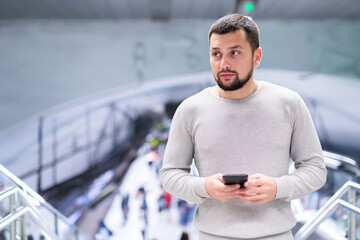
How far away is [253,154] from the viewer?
2.90ft

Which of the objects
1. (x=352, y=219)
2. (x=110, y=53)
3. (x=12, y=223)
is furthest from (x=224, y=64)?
(x=110, y=53)

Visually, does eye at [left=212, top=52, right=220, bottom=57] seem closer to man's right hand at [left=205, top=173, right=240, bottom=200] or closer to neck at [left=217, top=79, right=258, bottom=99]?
neck at [left=217, top=79, right=258, bottom=99]

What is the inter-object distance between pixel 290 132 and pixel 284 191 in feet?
0.52

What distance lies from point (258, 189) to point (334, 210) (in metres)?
0.74

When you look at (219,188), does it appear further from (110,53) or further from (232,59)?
(110,53)

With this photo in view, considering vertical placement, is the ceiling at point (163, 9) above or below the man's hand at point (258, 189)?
above

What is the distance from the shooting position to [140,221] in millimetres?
5184

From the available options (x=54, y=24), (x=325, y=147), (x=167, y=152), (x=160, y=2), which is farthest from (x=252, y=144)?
(x=54, y=24)

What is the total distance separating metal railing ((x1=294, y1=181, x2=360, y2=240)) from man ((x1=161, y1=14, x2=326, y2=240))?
0.39 meters

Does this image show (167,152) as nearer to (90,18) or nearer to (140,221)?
(90,18)

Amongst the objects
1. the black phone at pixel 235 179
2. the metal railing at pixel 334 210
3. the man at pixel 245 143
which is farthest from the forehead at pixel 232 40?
→ the metal railing at pixel 334 210

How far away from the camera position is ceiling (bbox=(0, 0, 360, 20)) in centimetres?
420

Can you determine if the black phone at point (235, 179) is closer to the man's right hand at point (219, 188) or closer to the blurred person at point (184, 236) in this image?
the man's right hand at point (219, 188)

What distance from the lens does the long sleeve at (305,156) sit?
87 centimetres
